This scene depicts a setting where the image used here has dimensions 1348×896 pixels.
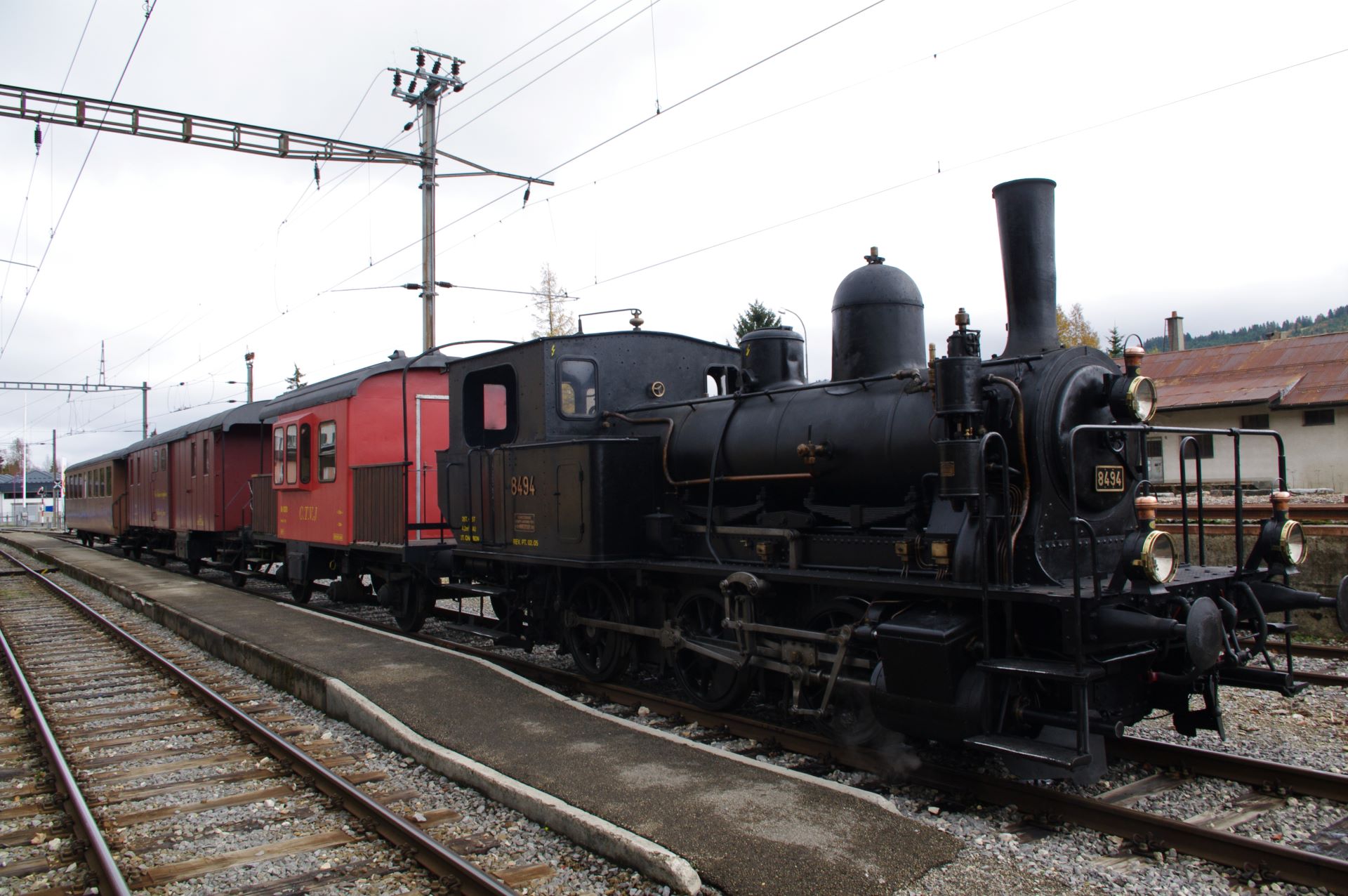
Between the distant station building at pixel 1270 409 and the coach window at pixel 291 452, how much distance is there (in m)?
20.5

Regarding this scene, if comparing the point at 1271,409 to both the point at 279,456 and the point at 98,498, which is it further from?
the point at 98,498

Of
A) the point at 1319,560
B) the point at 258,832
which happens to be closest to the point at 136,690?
the point at 258,832

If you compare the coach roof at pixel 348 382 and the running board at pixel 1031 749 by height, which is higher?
the coach roof at pixel 348 382

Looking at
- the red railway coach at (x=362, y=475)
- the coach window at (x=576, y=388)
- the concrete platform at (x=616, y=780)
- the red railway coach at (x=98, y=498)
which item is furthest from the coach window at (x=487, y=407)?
the red railway coach at (x=98, y=498)

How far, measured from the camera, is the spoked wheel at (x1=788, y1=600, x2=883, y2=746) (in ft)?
19.0

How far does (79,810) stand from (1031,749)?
5.17m

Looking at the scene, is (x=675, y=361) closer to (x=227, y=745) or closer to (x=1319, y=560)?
(x=227, y=745)

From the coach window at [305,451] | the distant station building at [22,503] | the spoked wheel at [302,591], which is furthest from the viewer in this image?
the distant station building at [22,503]

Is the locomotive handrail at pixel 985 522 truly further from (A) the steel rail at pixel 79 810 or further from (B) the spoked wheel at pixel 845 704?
(A) the steel rail at pixel 79 810

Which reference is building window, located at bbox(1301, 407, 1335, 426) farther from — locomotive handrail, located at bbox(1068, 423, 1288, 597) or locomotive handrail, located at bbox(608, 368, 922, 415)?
locomotive handrail, located at bbox(608, 368, 922, 415)

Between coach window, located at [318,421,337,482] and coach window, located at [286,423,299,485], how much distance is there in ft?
2.59

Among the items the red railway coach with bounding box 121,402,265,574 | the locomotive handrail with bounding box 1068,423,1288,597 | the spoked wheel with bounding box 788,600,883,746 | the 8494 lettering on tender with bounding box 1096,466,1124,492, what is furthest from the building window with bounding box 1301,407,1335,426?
the red railway coach with bounding box 121,402,265,574

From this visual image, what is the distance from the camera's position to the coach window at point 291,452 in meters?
13.7

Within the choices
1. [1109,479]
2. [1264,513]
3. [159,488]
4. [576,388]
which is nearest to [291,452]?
[576,388]
